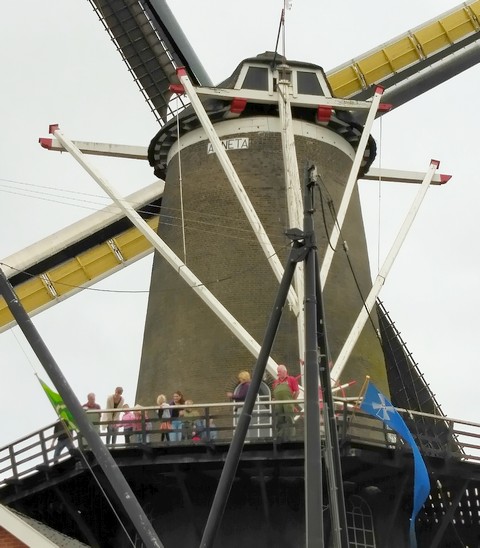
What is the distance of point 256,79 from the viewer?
83.9 feet

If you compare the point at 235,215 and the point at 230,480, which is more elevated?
the point at 235,215

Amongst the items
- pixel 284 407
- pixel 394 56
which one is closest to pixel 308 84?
pixel 394 56

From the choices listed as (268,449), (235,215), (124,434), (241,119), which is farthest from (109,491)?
(241,119)

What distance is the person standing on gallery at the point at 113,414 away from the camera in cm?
2017

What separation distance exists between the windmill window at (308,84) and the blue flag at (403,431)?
25.4ft

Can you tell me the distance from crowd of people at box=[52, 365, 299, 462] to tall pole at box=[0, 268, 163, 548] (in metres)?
3.03

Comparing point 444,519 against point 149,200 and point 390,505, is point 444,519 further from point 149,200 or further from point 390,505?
point 149,200

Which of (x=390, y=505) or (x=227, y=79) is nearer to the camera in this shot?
(x=390, y=505)

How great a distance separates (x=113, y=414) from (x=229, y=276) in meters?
3.72

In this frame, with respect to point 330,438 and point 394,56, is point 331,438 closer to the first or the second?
point 330,438

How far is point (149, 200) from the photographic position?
95.0 feet

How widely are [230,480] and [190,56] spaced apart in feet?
53.4

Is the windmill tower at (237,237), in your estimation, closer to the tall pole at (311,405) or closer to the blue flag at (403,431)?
the blue flag at (403,431)

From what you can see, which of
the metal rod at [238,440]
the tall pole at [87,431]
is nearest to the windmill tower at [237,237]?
the tall pole at [87,431]
